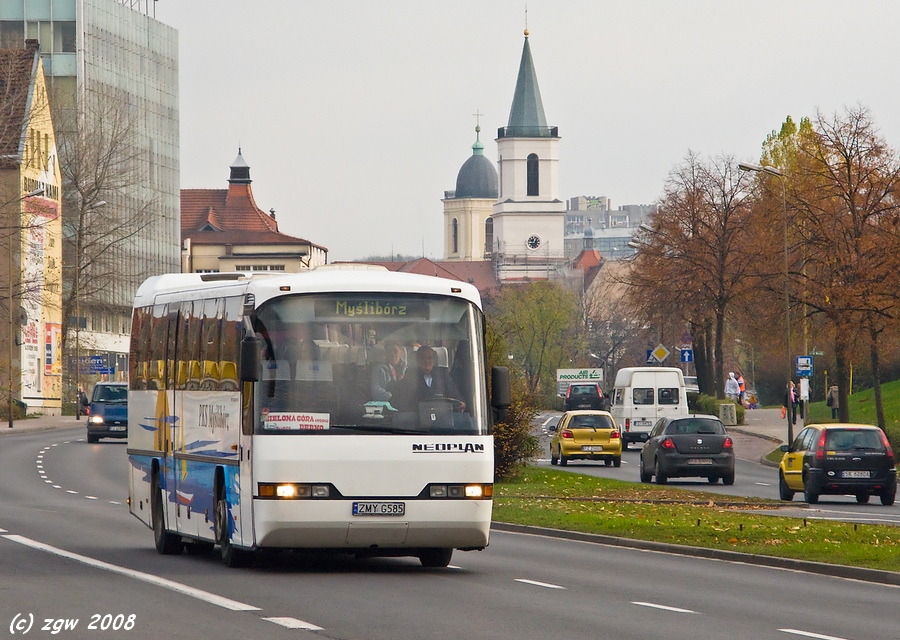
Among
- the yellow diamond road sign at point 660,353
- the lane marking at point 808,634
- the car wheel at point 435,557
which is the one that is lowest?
the lane marking at point 808,634

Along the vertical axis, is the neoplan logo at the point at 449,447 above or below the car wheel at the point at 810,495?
above

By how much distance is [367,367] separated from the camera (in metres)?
15.6

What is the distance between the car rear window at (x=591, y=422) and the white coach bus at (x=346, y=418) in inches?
1149

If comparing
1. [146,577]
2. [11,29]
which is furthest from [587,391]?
[146,577]

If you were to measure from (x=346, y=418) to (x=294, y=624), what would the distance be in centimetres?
384

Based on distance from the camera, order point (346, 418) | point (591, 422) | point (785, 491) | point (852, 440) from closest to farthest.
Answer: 1. point (346, 418)
2. point (852, 440)
3. point (785, 491)
4. point (591, 422)

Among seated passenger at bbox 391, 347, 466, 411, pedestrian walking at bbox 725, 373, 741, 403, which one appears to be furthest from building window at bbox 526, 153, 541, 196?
seated passenger at bbox 391, 347, 466, 411

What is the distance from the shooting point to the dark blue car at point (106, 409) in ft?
176

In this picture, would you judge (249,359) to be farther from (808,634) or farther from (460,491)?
(808,634)

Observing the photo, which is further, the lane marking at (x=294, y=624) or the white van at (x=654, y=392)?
the white van at (x=654, y=392)

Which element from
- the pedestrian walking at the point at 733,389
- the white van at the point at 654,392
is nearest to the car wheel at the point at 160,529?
the white van at the point at 654,392

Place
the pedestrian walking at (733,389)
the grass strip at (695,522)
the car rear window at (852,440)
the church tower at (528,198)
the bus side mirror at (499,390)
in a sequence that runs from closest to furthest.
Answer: the bus side mirror at (499,390)
the grass strip at (695,522)
the car rear window at (852,440)
the pedestrian walking at (733,389)
the church tower at (528,198)

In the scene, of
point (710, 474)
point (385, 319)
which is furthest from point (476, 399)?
point (710, 474)

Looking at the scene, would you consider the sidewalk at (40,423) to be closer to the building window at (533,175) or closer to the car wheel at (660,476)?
the car wheel at (660,476)
